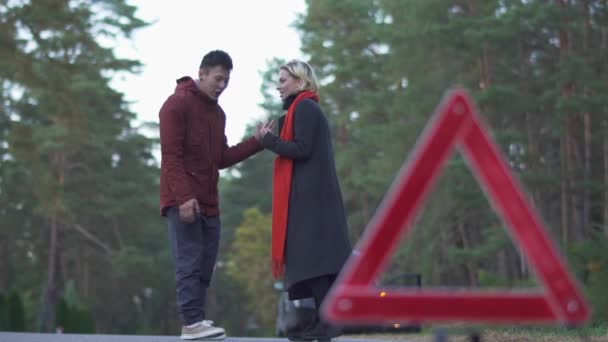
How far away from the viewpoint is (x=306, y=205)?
23.9 ft

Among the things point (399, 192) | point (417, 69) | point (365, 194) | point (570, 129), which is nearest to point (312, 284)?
point (399, 192)

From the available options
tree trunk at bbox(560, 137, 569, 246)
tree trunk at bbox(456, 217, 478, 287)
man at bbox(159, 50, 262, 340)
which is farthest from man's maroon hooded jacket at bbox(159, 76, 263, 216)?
tree trunk at bbox(456, 217, 478, 287)

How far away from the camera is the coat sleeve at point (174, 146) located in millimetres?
7906

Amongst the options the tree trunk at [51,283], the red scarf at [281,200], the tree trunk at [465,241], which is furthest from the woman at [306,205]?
the tree trunk at [51,283]

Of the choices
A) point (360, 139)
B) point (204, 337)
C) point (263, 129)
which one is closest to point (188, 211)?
point (263, 129)

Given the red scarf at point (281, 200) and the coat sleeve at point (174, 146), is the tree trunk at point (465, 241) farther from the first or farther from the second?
the red scarf at point (281, 200)

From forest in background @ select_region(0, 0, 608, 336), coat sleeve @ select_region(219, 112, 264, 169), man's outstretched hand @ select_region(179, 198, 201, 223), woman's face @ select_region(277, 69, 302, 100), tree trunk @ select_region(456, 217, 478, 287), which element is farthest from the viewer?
tree trunk @ select_region(456, 217, 478, 287)

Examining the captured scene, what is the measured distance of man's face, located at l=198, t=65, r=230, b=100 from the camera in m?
8.12

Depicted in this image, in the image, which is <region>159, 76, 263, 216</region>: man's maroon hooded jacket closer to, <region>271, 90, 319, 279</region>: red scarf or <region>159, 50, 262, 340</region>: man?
<region>159, 50, 262, 340</region>: man

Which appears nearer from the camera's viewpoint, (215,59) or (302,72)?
(302,72)

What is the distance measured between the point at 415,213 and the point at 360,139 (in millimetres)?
46246

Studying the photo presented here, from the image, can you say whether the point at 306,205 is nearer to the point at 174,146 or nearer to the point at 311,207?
the point at 311,207

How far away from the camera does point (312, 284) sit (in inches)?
289

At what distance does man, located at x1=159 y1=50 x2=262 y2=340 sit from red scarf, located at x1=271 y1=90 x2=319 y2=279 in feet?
1.77
